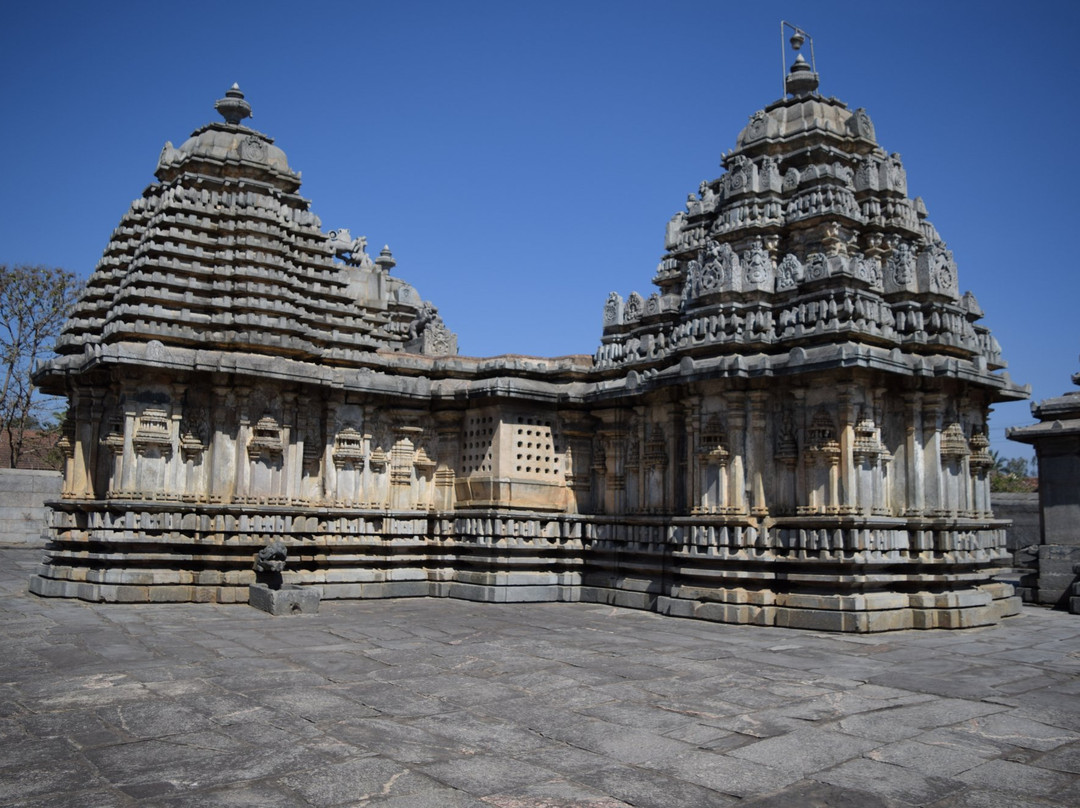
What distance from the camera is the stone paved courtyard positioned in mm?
5797

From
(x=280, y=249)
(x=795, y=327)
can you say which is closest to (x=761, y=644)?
(x=795, y=327)

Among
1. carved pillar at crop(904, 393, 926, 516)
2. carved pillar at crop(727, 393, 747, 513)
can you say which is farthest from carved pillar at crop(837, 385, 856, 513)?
carved pillar at crop(727, 393, 747, 513)

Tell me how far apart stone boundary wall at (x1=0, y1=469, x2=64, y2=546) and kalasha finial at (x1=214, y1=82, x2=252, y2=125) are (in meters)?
15.4

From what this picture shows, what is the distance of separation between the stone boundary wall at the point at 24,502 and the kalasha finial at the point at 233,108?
15.4 metres

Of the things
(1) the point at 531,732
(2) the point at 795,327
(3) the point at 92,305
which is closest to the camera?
(1) the point at 531,732

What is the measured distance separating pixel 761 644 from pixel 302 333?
33.8 ft

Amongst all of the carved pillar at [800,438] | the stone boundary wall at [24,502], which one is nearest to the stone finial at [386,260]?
the stone boundary wall at [24,502]

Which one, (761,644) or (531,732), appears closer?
(531,732)

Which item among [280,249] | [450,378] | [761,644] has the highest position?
[280,249]

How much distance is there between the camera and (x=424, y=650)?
434 inches

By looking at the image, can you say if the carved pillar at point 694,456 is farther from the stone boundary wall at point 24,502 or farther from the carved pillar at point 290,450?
the stone boundary wall at point 24,502

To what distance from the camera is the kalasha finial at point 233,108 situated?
61.7ft

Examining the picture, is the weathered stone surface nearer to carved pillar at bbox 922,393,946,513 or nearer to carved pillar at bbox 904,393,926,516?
carved pillar at bbox 922,393,946,513

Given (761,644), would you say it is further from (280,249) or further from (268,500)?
(280,249)
